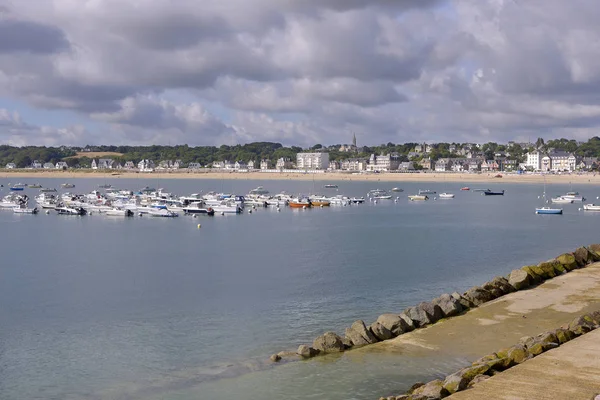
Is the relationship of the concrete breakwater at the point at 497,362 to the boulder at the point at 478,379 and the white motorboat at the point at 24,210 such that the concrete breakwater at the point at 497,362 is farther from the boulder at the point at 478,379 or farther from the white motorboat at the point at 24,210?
the white motorboat at the point at 24,210

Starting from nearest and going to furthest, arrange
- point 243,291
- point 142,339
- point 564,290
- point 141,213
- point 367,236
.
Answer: point 142,339, point 564,290, point 243,291, point 367,236, point 141,213

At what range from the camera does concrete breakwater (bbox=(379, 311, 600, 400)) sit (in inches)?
487

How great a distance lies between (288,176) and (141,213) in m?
132

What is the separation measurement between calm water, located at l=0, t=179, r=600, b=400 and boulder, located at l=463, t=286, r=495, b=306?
2.49m

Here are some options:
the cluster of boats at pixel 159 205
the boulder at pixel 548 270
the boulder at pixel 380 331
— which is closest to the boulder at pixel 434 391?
the boulder at pixel 380 331

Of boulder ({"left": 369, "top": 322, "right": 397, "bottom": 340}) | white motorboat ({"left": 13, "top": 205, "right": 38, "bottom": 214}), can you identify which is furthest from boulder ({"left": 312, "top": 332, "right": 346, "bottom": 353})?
white motorboat ({"left": 13, "top": 205, "right": 38, "bottom": 214})

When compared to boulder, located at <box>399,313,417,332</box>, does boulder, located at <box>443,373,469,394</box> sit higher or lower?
higher

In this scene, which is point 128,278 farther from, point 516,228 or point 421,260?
point 516,228

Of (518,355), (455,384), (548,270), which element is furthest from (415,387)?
(548,270)

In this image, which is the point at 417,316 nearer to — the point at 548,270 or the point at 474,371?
the point at 474,371

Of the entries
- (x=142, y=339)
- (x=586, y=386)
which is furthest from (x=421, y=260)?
(x=586, y=386)

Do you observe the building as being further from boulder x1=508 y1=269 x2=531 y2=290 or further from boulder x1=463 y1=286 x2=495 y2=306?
boulder x1=463 y1=286 x2=495 y2=306

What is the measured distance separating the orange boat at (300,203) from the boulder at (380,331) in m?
58.9

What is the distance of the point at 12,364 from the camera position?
16.9 meters
